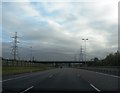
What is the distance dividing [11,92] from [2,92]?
0.52 m

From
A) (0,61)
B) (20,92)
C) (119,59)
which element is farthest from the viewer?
(119,59)

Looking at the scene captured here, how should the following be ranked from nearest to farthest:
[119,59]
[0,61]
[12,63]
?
[0,61]
[12,63]
[119,59]

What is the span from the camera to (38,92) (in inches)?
647

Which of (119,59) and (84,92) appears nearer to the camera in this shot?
(84,92)

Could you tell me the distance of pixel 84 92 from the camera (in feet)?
53.7

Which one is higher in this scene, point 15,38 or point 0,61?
point 15,38

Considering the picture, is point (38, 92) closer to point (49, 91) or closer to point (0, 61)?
point (49, 91)

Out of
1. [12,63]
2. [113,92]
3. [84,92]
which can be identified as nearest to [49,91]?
[84,92]

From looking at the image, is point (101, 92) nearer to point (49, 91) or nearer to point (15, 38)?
point (49, 91)

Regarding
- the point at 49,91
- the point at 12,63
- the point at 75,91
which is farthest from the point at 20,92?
the point at 12,63

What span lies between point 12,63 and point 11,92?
2217 inches

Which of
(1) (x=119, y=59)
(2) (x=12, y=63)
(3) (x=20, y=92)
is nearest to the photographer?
(3) (x=20, y=92)

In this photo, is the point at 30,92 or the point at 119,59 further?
the point at 119,59

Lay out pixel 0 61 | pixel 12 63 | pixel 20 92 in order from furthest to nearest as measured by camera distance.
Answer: pixel 12 63 → pixel 0 61 → pixel 20 92
